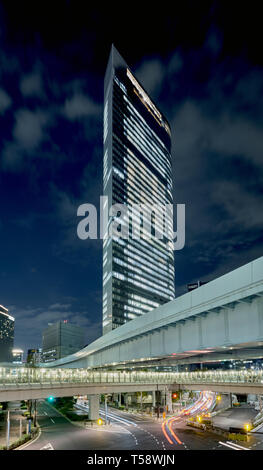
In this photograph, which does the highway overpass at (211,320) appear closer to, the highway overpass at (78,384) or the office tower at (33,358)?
the highway overpass at (78,384)

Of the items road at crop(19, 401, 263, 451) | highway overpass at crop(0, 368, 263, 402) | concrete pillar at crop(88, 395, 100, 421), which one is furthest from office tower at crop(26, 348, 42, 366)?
road at crop(19, 401, 263, 451)

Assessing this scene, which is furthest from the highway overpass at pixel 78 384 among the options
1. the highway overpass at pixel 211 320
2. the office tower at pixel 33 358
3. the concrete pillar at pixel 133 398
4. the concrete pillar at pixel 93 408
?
the office tower at pixel 33 358

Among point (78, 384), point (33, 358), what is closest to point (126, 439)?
point (78, 384)

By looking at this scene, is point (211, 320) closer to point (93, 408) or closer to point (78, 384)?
point (78, 384)

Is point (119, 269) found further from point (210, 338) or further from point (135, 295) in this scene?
point (210, 338)

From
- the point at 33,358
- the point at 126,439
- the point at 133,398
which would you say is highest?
the point at 33,358

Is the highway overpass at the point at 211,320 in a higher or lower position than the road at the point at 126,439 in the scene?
higher

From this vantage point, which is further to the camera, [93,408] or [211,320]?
[93,408]

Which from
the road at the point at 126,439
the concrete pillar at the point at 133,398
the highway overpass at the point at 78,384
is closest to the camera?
the road at the point at 126,439

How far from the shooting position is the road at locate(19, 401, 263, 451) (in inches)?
1613

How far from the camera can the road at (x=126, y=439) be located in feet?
134

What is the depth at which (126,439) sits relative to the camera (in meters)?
46.2

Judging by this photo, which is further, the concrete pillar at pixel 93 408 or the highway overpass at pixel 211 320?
the concrete pillar at pixel 93 408

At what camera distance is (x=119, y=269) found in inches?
7003
